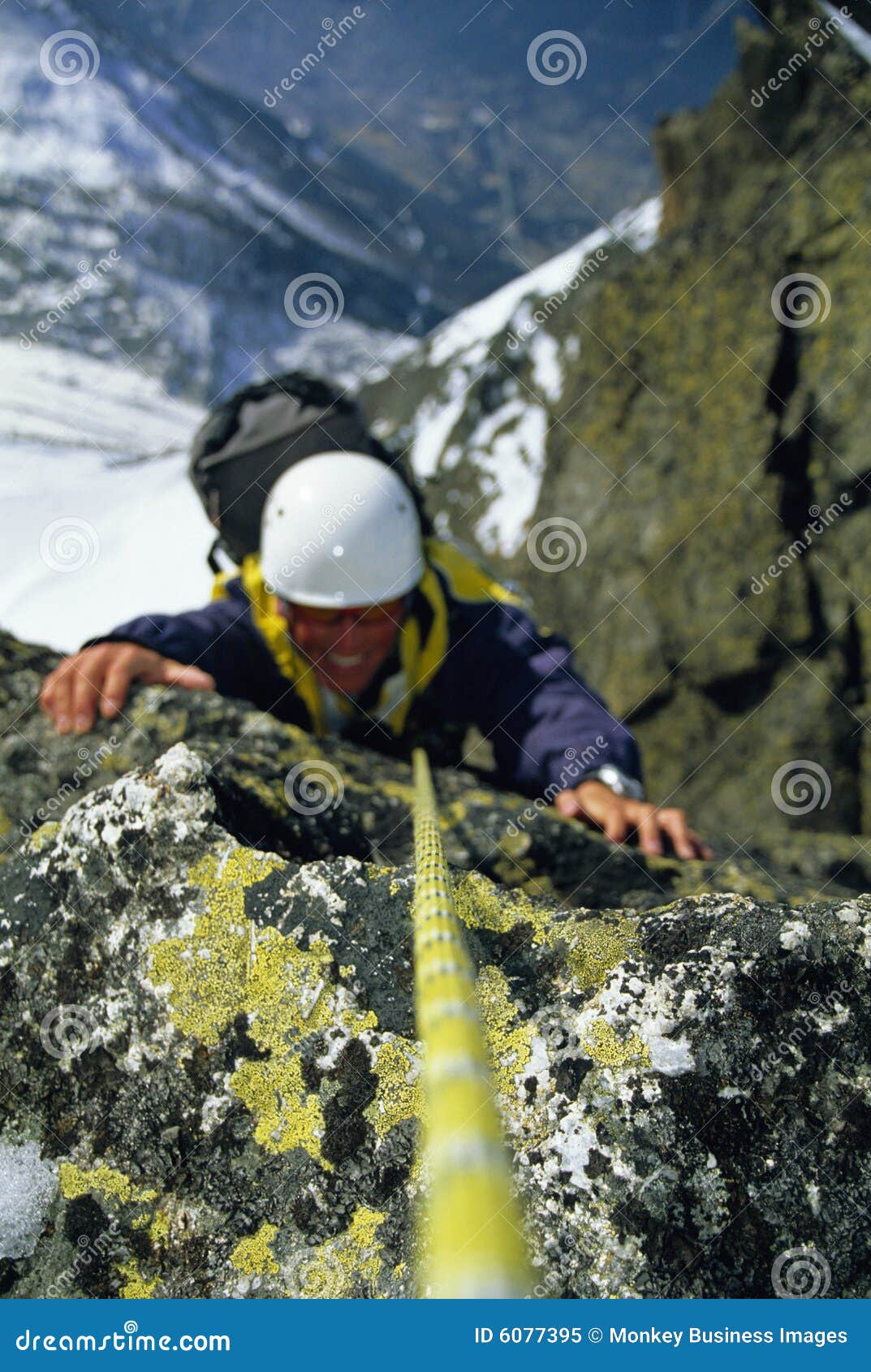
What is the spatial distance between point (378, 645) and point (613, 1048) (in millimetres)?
3401

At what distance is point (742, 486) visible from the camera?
9336 millimetres

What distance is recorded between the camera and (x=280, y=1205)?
188 cm

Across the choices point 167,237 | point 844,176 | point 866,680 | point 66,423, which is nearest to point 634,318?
point 844,176

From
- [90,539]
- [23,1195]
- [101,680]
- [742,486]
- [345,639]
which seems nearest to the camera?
[23,1195]

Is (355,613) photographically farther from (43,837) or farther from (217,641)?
(43,837)

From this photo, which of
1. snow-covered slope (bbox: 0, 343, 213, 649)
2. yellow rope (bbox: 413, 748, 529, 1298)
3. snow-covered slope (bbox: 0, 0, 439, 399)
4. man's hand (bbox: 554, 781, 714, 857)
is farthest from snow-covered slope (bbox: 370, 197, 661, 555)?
snow-covered slope (bbox: 0, 0, 439, 399)

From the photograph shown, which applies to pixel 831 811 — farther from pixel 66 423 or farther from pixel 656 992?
pixel 66 423

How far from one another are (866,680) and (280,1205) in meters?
8.72

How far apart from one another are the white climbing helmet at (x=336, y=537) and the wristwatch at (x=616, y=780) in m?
1.68

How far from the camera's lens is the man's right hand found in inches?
143

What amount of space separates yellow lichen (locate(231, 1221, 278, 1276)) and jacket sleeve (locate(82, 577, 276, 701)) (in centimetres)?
→ 290

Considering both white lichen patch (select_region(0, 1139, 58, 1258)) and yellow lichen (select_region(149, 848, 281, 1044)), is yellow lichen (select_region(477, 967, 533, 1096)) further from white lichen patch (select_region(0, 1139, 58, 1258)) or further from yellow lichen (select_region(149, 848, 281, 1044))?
white lichen patch (select_region(0, 1139, 58, 1258))

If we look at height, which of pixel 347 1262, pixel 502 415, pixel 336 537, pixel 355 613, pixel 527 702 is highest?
pixel 502 415

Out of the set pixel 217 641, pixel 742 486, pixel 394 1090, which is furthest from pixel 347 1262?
pixel 742 486
